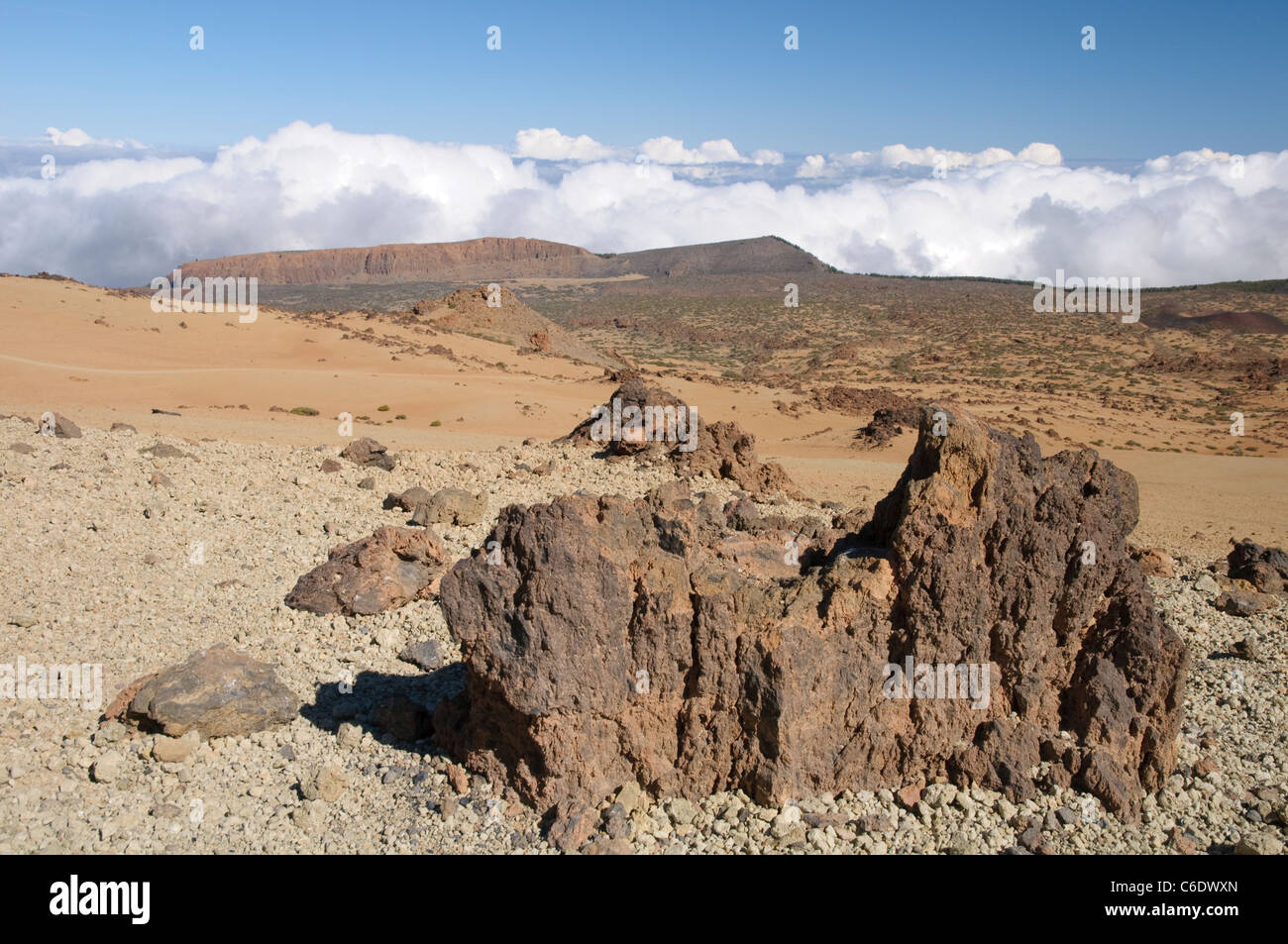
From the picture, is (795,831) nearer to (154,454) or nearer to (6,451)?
(154,454)

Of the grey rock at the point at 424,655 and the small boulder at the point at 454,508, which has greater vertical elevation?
the small boulder at the point at 454,508

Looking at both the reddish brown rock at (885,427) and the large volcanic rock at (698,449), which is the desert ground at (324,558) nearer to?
the reddish brown rock at (885,427)

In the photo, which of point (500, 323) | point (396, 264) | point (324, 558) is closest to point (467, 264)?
point (396, 264)

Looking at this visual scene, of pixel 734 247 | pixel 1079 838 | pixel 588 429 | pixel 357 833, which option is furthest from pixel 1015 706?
pixel 734 247

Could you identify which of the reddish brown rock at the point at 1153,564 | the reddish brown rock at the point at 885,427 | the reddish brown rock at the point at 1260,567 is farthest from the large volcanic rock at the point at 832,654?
the reddish brown rock at the point at 885,427

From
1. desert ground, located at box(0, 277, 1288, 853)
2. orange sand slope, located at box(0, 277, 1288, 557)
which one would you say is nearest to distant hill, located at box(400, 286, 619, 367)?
orange sand slope, located at box(0, 277, 1288, 557)

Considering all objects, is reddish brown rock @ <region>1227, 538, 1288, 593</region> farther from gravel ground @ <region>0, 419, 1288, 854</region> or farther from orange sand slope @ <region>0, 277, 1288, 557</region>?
orange sand slope @ <region>0, 277, 1288, 557</region>
